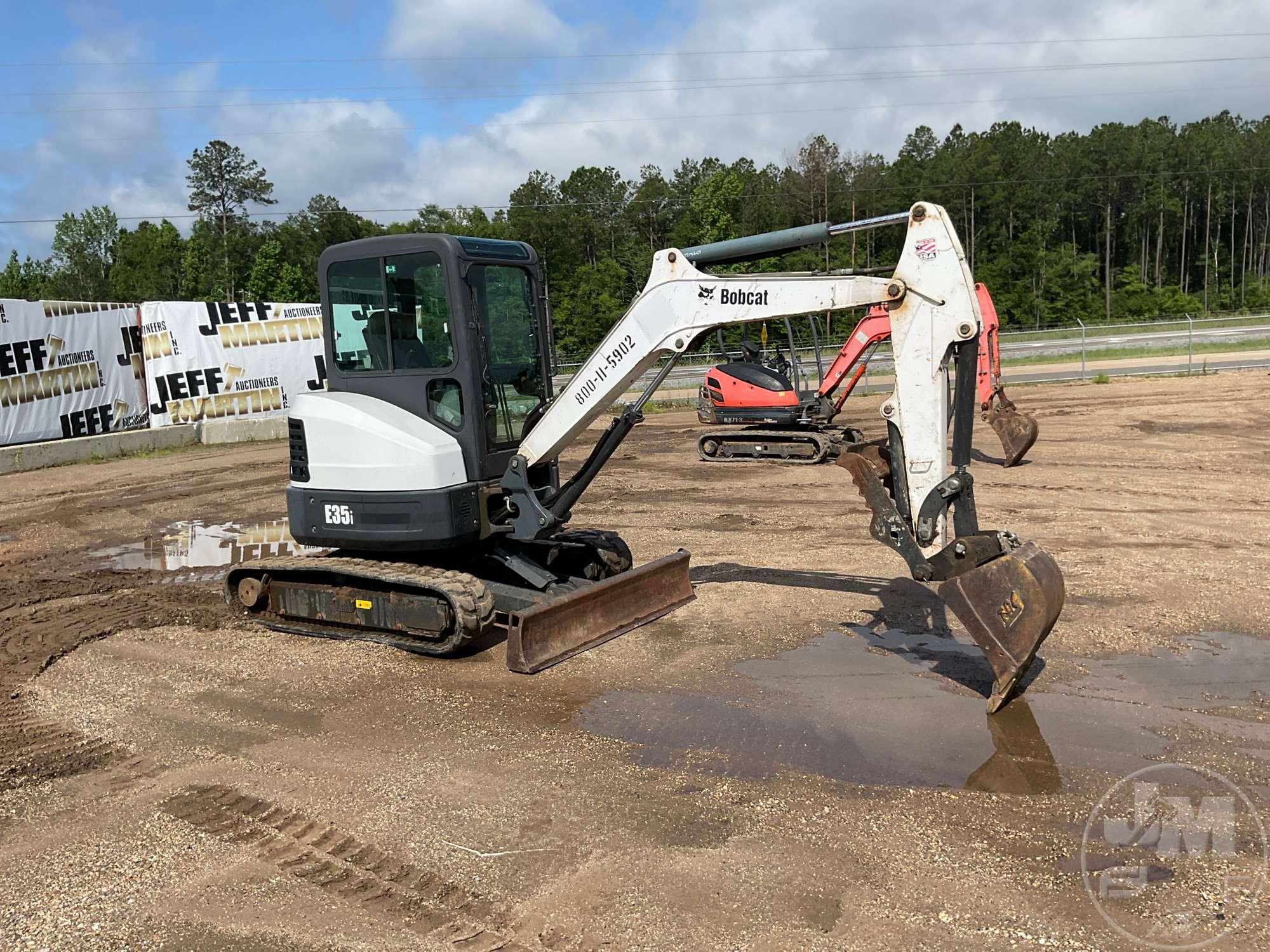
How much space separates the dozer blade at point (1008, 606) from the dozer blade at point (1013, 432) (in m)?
8.82

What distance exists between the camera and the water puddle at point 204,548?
1105cm

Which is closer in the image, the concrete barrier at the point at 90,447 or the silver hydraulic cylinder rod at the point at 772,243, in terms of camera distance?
the silver hydraulic cylinder rod at the point at 772,243

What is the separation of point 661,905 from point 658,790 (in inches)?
41.0

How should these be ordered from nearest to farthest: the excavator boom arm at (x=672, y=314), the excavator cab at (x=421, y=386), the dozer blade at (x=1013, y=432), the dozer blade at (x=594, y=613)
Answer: the excavator boom arm at (x=672, y=314) → the dozer blade at (x=594, y=613) → the excavator cab at (x=421, y=386) → the dozer blade at (x=1013, y=432)

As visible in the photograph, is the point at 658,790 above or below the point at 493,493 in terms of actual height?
below

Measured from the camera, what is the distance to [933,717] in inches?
228

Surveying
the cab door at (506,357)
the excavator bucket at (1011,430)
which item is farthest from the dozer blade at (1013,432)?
the cab door at (506,357)

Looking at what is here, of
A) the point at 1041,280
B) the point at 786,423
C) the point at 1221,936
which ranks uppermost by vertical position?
the point at 1041,280

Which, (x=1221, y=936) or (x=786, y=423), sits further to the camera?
(x=786, y=423)

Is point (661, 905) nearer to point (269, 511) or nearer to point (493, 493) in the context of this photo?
point (493, 493)

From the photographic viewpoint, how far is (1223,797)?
4.70m

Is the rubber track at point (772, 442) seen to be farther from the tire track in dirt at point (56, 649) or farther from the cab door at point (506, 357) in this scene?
the tire track in dirt at point (56, 649)

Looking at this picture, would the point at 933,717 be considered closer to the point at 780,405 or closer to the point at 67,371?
the point at 780,405

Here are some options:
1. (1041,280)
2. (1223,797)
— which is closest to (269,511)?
(1223,797)
